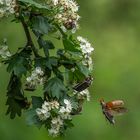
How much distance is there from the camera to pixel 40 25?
7.93 feet

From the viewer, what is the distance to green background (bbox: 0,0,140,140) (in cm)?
469

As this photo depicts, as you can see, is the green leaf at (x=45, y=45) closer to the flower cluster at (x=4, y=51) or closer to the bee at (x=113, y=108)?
the flower cluster at (x=4, y=51)

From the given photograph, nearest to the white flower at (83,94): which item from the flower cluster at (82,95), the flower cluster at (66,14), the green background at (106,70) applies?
the flower cluster at (82,95)

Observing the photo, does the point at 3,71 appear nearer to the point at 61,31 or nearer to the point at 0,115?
the point at 0,115

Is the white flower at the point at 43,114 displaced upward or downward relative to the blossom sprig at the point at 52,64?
downward

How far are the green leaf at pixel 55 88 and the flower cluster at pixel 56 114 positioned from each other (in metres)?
0.03

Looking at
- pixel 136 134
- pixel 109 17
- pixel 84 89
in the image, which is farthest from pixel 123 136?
pixel 84 89

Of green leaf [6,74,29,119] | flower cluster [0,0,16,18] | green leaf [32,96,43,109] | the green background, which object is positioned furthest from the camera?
the green background

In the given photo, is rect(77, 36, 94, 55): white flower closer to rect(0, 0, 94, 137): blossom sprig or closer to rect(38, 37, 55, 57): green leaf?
rect(0, 0, 94, 137): blossom sprig

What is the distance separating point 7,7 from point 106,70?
3.50 metres

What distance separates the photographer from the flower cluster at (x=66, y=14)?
95.7 inches

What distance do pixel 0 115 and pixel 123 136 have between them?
1.04 metres

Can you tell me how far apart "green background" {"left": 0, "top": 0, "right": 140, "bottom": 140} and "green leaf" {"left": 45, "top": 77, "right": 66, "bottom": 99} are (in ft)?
5.36

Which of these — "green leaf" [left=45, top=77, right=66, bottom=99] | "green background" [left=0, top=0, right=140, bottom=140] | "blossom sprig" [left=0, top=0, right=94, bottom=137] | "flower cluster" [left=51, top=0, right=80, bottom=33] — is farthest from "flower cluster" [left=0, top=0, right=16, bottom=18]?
"green background" [left=0, top=0, right=140, bottom=140]
